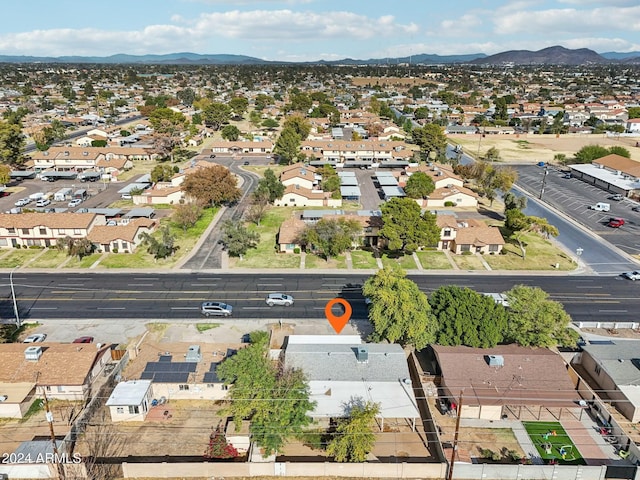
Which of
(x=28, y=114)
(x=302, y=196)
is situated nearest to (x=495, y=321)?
(x=302, y=196)

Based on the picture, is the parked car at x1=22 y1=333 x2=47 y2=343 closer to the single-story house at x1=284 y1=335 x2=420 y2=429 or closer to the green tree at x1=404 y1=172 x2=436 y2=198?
the single-story house at x1=284 y1=335 x2=420 y2=429

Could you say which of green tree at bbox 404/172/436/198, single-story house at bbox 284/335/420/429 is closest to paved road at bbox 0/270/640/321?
single-story house at bbox 284/335/420/429

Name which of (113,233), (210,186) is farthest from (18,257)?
(210,186)

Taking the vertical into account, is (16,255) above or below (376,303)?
below

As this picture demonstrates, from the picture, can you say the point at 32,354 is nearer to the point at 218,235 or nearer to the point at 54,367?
the point at 54,367

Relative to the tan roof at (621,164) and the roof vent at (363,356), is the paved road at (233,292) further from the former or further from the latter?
the tan roof at (621,164)

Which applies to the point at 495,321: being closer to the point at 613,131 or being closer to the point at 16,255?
the point at 16,255
